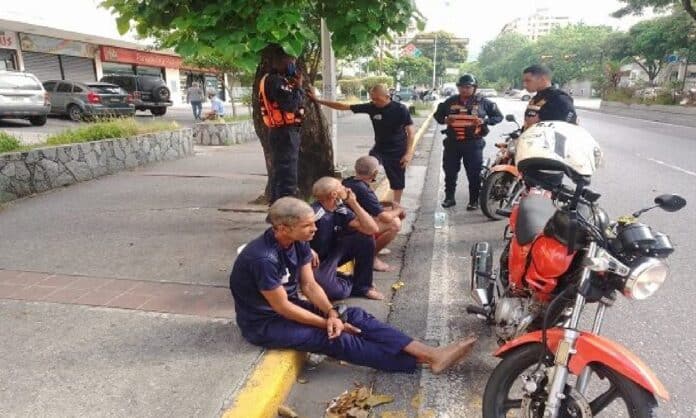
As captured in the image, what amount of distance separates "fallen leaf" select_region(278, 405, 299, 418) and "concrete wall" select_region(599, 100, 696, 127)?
21.5 m

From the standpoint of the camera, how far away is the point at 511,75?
87.4 m

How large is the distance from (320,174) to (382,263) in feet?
7.37

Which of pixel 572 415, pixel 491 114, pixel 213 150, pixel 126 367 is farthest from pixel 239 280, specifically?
pixel 213 150

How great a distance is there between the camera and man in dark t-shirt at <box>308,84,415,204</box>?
222 inches

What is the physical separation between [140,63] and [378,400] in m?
29.6

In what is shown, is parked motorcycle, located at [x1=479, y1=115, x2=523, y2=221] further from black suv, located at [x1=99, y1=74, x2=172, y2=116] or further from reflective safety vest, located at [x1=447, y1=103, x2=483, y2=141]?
black suv, located at [x1=99, y1=74, x2=172, y2=116]

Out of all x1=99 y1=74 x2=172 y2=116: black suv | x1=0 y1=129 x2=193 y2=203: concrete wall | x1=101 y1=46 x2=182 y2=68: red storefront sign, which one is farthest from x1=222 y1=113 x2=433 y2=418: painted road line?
x1=101 y1=46 x2=182 y2=68: red storefront sign

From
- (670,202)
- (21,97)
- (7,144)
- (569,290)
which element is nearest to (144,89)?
(21,97)

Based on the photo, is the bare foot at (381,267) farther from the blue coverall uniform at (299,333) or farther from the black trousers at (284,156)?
the blue coverall uniform at (299,333)

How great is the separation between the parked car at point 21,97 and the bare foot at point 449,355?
14.3 m

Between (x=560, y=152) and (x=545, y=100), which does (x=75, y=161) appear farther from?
(x=560, y=152)

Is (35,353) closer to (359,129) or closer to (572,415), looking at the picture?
(572,415)

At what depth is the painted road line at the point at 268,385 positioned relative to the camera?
2432mm

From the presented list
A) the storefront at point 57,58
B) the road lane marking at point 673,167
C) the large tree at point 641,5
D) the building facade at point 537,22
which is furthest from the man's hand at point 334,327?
the building facade at point 537,22
